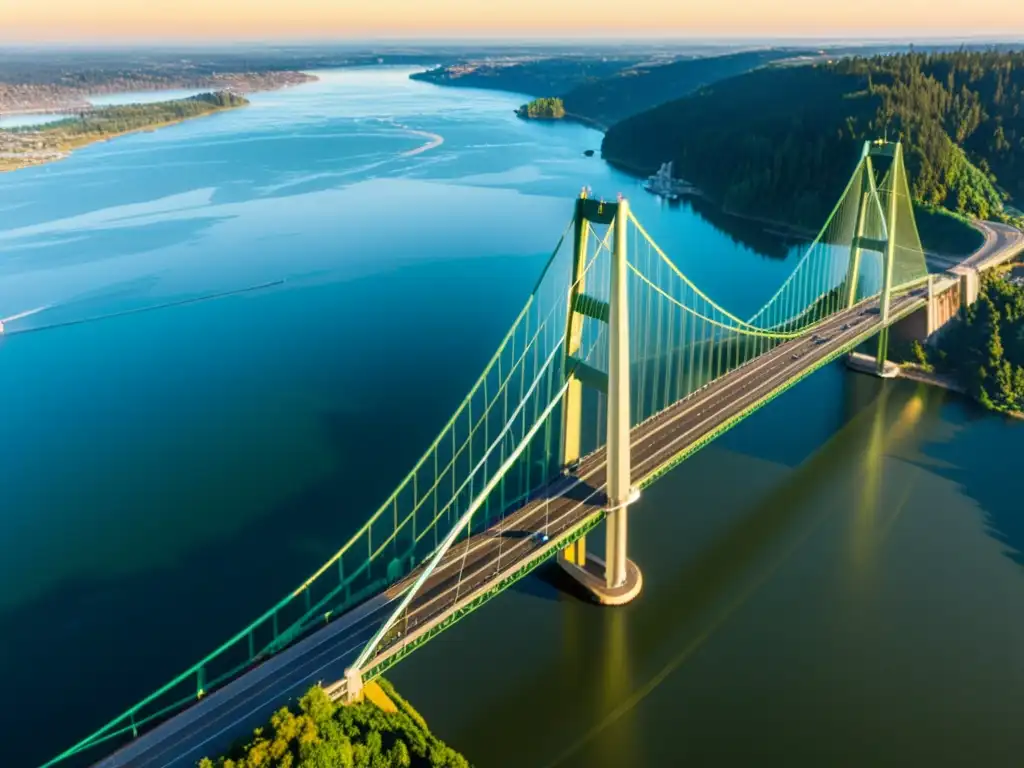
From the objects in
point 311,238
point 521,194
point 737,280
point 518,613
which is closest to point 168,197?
point 311,238

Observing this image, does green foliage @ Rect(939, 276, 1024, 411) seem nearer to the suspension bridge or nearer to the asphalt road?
the suspension bridge

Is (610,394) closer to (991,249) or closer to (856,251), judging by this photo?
(856,251)

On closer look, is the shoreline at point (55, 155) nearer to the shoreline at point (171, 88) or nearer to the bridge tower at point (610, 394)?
the shoreline at point (171, 88)

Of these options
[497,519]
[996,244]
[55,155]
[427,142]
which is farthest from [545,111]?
[497,519]

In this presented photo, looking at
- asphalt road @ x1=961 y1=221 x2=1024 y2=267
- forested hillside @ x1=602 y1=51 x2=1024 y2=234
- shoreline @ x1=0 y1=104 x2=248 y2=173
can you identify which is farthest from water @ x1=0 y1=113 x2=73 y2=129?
asphalt road @ x1=961 y1=221 x2=1024 y2=267

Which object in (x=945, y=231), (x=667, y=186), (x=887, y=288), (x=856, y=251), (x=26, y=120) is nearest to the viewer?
(x=887, y=288)

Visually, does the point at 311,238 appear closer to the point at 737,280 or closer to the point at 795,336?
the point at 737,280
